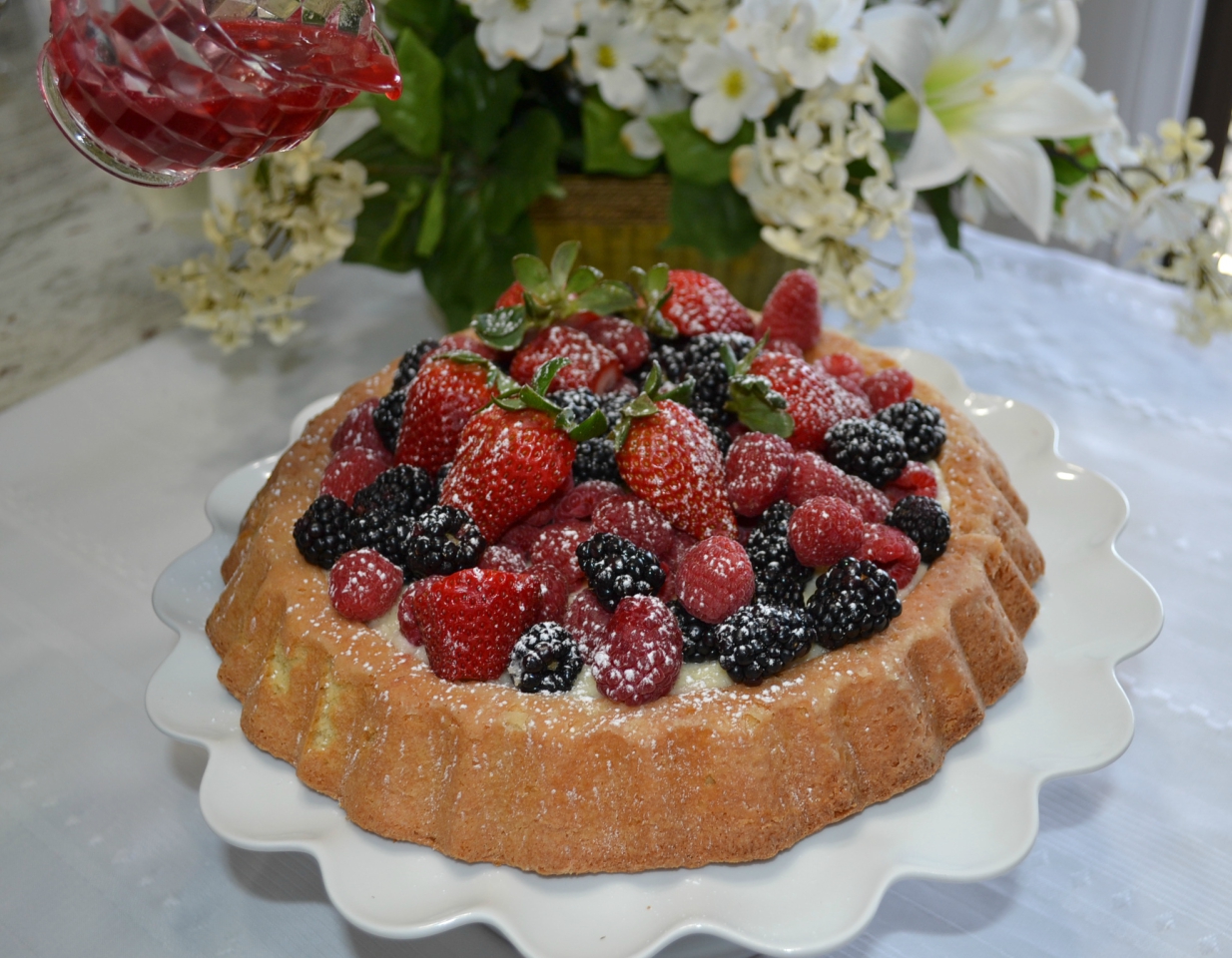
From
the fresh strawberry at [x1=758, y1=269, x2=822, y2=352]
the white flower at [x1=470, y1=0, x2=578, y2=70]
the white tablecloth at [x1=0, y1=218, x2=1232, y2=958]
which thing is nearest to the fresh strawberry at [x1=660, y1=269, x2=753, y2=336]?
the fresh strawberry at [x1=758, y1=269, x2=822, y2=352]

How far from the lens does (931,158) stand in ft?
6.73

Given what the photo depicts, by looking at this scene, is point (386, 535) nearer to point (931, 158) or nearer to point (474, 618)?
point (474, 618)

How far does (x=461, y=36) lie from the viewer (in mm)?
2361

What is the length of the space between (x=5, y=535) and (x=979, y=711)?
6.04 feet

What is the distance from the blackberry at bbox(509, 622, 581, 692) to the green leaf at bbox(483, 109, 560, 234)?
1.18m

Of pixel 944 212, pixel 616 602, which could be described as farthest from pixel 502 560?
pixel 944 212

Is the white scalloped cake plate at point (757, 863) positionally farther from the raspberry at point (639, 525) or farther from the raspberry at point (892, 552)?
the raspberry at point (639, 525)

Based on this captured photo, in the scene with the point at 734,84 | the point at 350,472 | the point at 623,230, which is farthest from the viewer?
the point at 623,230

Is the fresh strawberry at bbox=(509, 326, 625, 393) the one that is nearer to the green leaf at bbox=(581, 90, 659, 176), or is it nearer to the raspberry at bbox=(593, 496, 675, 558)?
the raspberry at bbox=(593, 496, 675, 558)

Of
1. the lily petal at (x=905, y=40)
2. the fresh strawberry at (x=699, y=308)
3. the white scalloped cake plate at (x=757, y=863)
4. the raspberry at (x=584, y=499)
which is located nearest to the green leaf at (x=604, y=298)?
the fresh strawberry at (x=699, y=308)

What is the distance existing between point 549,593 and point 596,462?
0.82 feet

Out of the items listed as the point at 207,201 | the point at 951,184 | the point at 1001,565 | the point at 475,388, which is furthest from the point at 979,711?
the point at 207,201

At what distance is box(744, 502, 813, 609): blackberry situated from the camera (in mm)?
1493

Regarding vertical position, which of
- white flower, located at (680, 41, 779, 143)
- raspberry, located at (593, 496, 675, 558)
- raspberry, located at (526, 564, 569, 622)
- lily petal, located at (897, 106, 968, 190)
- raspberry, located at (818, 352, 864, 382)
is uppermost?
white flower, located at (680, 41, 779, 143)
